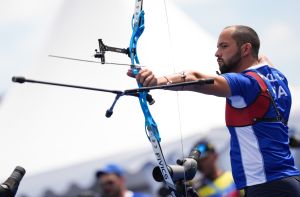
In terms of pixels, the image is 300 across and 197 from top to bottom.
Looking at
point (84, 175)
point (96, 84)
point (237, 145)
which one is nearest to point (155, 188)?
point (84, 175)

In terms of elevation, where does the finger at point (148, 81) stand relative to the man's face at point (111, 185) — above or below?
above

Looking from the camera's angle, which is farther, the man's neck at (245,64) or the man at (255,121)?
the man's neck at (245,64)

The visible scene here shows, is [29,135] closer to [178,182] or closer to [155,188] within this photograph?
[155,188]

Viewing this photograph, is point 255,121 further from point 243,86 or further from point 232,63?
point 232,63

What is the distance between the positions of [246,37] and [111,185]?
3.44 metres

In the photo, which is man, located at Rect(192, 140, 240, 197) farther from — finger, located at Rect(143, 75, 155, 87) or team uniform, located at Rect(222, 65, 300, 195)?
finger, located at Rect(143, 75, 155, 87)

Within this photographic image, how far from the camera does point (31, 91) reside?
11.1m

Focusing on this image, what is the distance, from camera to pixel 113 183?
7.55m

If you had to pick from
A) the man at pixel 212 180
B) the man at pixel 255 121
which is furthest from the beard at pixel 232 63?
the man at pixel 212 180

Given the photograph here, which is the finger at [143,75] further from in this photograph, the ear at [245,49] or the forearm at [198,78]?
the ear at [245,49]

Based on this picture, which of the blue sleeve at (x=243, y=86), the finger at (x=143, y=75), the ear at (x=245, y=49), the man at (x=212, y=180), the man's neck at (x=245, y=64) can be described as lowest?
the man at (x=212, y=180)

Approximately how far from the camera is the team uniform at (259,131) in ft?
14.1

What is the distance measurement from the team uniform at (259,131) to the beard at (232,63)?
124mm

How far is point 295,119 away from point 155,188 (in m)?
2.67
